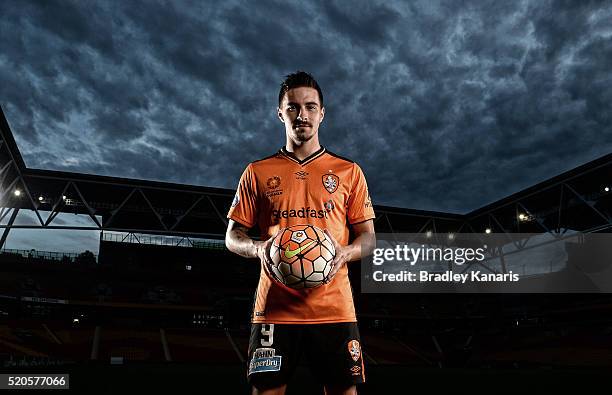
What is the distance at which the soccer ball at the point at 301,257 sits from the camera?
2850 millimetres

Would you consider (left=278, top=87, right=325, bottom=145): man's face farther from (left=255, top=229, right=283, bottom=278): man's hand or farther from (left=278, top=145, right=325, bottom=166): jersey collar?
(left=255, top=229, right=283, bottom=278): man's hand

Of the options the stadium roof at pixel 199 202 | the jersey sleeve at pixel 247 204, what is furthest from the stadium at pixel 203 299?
the jersey sleeve at pixel 247 204

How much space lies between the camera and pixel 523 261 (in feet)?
94.7

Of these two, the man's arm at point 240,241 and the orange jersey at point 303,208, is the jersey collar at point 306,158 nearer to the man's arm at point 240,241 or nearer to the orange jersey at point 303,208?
the orange jersey at point 303,208

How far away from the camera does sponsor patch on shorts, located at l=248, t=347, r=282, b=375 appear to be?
2939 mm

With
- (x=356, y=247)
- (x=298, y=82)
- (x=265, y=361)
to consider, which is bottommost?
(x=265, y=361)

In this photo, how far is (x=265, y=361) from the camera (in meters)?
2.96

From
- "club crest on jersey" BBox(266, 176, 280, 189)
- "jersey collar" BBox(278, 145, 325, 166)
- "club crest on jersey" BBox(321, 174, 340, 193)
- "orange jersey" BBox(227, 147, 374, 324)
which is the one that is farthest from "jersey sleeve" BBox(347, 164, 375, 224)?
"club crest on jersey" BBox(266, 176, 280, 189)

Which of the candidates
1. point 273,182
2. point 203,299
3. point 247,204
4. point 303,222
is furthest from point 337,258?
point 203,299

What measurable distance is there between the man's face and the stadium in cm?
1690

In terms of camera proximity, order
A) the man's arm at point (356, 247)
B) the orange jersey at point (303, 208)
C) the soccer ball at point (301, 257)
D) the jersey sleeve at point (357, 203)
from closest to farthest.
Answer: the soccer ball at point (301, 257), the man's arm at point (356, 247), the orange jersey at point (303, 208), the jersey sleeve at point (357, 203)

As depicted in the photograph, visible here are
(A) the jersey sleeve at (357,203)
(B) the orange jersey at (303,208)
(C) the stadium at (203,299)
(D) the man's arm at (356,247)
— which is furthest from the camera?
(C) the stadium at (203,299)

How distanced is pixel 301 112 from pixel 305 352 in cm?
161

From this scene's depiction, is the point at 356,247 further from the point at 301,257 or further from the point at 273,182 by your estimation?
the point at 273,182
